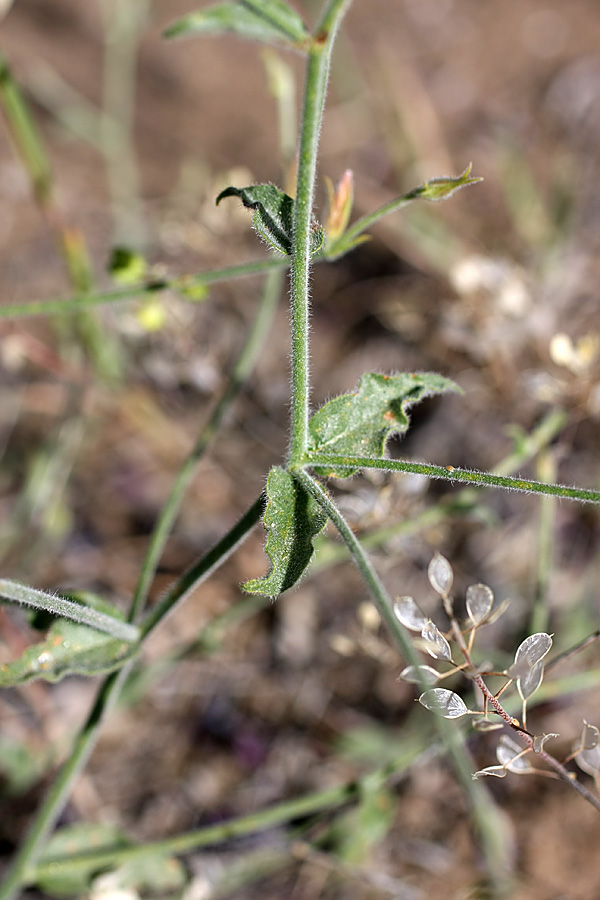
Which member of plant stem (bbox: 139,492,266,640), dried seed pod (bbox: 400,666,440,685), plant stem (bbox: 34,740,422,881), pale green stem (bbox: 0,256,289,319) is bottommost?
plant stem (bbox: 34,740,422,881)

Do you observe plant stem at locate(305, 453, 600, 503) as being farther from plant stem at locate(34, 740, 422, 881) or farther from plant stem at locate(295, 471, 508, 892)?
plant stem at locate(34, 740, 422, 881)

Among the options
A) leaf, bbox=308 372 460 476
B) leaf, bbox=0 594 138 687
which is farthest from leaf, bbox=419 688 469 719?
leaf, bbox=0 594 138 687

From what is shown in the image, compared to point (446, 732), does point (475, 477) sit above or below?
above

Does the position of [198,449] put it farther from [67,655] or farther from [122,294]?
[67,655]

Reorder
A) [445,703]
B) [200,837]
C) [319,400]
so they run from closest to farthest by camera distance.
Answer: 1. [445,703]
2. [200,837]
3. [319,400]

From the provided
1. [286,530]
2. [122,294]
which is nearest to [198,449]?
[122,294]
